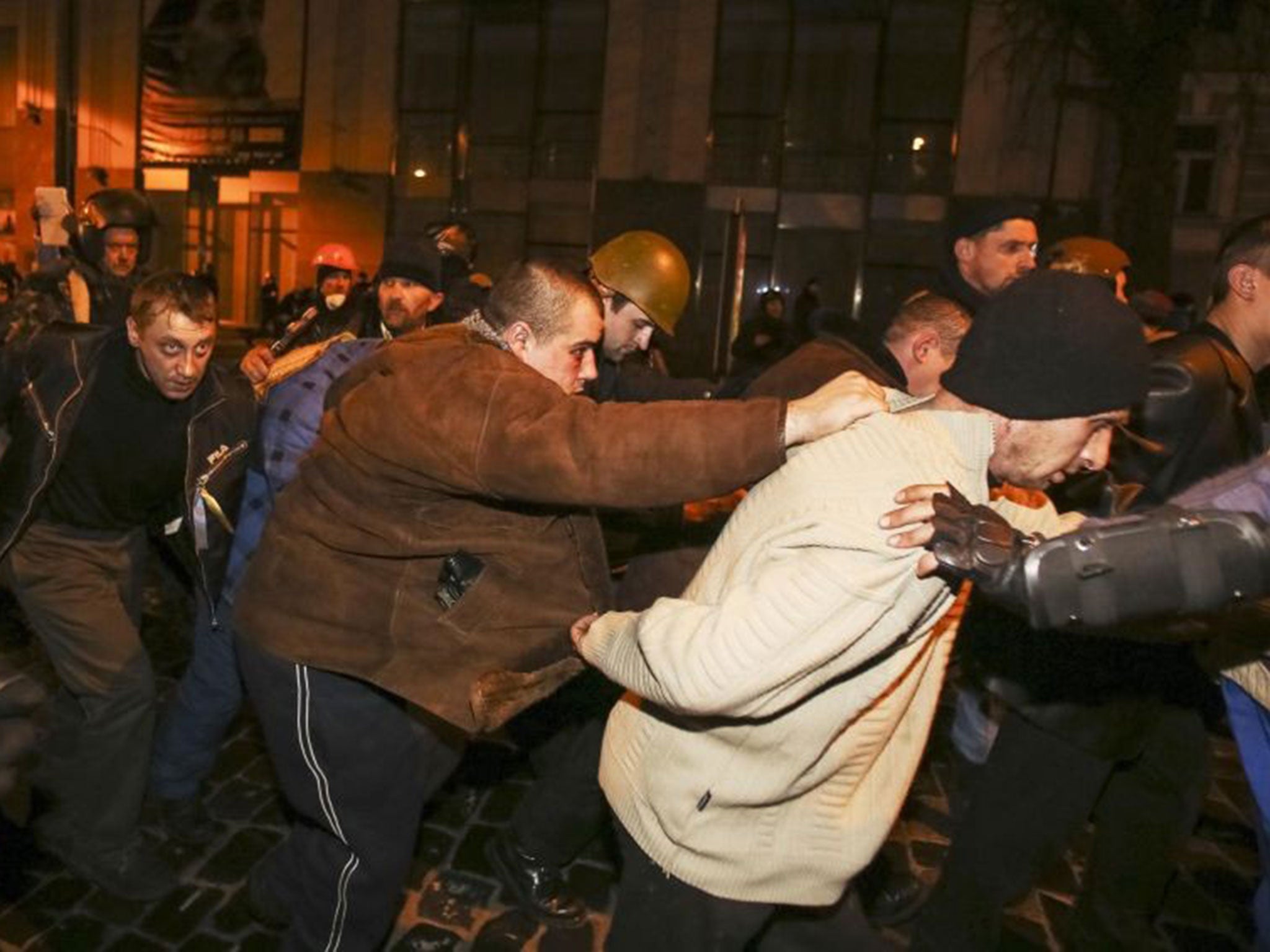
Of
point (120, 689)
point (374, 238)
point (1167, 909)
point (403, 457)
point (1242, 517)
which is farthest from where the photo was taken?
point (374, 238)

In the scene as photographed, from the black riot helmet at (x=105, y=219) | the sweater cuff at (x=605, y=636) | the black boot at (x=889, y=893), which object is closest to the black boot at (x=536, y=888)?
the black boot at (x=889, y=893)

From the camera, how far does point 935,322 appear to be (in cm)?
326

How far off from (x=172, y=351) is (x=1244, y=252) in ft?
11.8

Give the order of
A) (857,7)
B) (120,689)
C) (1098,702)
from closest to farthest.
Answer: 1. (1098,702)
2. (120,689)
3. (857,7)

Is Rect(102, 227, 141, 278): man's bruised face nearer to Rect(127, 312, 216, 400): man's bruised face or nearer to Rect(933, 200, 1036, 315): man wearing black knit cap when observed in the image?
Rect(127, 312, 216, 400): man's bruised face

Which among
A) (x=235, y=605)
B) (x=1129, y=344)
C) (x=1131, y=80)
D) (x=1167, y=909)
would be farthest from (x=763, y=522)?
(x=1131, y=80)

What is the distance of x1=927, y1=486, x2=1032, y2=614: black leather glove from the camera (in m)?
1.76

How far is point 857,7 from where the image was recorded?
18516 millimetres

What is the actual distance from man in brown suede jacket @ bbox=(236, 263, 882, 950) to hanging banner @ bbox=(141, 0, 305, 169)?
2032 cm

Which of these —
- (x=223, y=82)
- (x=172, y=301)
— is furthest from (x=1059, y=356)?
(x=223, y=82)

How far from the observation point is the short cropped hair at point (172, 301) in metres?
3.62

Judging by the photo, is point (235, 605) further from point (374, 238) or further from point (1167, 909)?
point (374, 238)

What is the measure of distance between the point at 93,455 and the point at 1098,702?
3331 millimetres

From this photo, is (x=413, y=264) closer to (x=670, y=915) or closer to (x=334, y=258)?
(x=334, y=258)
